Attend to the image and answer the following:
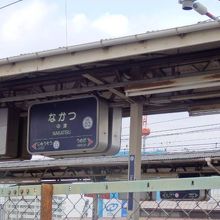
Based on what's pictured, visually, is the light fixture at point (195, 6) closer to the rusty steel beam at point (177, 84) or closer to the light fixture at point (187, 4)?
the light fixture at point (187, 4)

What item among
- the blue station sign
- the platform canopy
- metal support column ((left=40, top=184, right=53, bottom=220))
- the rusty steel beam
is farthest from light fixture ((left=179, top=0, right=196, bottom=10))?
metal support column ((left=40, top=184, right=53, bottom=220))

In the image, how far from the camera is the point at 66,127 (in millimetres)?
8945

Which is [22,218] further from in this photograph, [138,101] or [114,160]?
[114,160]

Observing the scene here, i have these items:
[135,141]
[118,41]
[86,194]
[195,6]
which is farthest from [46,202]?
[195,6]

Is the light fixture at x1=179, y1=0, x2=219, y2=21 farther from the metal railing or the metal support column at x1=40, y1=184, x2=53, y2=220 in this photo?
the metal support column at x1=40, y1=184, x2=53, y2=220

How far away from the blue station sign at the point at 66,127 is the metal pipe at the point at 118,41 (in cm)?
133

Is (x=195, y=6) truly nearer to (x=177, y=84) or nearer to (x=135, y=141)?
(x=177, y=84)

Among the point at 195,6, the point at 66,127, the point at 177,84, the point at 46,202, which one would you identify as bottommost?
the point at 46,202

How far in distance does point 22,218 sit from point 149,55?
11.2ft

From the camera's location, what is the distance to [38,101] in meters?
9.55

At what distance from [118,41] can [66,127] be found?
241 cm

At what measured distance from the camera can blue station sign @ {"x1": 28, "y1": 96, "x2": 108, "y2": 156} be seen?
8656 millimetres

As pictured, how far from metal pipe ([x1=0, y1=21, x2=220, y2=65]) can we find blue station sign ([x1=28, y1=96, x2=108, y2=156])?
1.33 meters

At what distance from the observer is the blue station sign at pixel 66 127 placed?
8656 millimetres
